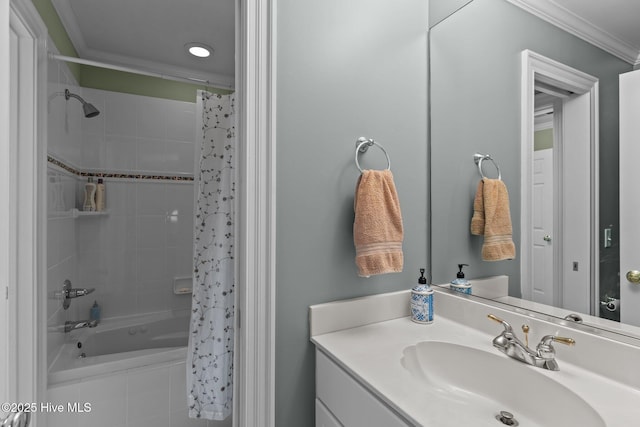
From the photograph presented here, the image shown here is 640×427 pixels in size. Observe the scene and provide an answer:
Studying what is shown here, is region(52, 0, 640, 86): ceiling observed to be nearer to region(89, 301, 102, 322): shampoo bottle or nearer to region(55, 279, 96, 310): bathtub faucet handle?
region(55, 279, 96, 310): bathtub faucet handle

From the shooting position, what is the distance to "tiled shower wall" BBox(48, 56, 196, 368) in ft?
7.56

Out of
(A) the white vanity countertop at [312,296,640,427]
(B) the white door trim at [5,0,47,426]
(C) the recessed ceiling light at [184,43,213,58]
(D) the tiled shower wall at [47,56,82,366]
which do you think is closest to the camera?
(A) the white vanity countertop at [312,296,640,427]

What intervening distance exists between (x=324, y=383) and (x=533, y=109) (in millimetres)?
1074

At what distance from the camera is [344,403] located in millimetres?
832

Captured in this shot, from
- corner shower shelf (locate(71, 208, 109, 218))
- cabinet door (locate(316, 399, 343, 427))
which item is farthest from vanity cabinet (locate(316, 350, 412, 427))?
corner shower shelf (locate(71, 208, 109, 218))

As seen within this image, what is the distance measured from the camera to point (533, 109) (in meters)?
0.98

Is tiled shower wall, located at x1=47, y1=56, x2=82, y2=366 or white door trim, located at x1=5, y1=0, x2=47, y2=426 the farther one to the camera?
tiled shower wall, located at x1=47, y1=56, x2=82, y2=366

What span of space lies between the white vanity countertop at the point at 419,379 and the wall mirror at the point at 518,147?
158mm

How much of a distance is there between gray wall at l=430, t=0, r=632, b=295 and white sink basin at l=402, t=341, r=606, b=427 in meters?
0.30

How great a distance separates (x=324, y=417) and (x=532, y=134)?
1.08 m

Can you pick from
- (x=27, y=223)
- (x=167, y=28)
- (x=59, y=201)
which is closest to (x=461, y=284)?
(x=27, y=223)

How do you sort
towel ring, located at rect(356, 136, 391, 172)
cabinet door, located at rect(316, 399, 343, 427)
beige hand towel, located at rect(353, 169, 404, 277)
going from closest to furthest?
cabinet door, located at rect(316, 399, 343, 427)
beige hand towel, located at rect(353, 169, 404, 277)
towel ring, located at rect(356, 136, 391, 172)

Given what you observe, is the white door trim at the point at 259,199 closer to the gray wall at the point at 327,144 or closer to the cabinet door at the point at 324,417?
the gray wall at the point at 327,144

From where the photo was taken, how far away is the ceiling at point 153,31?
184cm
